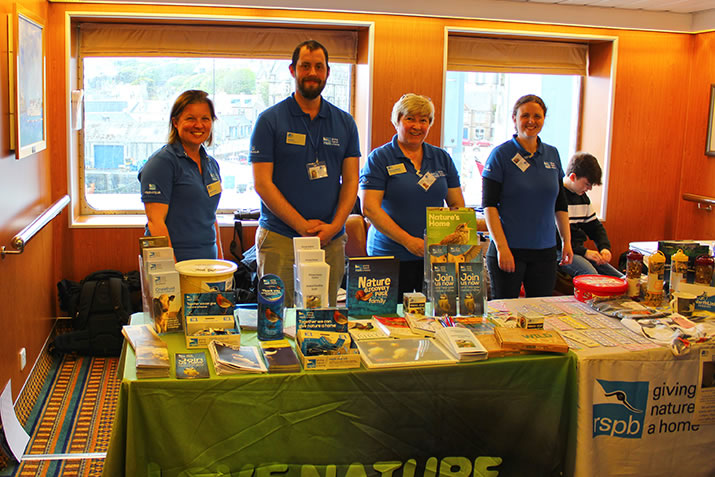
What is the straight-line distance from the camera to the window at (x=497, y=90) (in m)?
5.54

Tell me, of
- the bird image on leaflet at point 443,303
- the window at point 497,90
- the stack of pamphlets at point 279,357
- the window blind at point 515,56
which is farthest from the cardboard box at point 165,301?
the window blind at point 515,56

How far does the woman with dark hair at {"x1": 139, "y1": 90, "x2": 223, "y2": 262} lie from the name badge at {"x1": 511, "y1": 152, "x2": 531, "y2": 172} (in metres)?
1.45

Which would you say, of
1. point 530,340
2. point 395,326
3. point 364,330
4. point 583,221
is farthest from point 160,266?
point 583,221

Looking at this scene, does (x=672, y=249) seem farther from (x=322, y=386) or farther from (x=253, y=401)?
(x=253, y=401)

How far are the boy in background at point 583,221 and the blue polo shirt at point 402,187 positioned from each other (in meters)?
1.64

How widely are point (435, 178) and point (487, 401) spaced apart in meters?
1.26

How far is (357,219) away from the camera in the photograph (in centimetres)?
454

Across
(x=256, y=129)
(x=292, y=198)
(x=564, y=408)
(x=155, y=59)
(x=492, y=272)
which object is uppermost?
(x=155, y=59)

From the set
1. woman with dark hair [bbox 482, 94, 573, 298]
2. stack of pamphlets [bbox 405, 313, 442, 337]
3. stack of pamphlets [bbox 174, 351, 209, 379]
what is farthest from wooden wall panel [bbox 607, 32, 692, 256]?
stack of pamphlets [bbox 174, 351, 209, 379]

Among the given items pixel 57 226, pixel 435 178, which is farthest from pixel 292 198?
pixel 57 226

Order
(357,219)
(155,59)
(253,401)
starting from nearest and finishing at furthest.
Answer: (253,401) → (357,219) → (155,59)

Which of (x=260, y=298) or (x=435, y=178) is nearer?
(x=260, y=298)

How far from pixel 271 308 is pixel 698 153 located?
15.4ft

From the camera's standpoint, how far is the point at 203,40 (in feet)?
16.3
